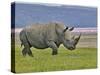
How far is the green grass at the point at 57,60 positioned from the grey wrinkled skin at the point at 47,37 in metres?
0.06

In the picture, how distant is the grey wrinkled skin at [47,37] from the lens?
2453mm

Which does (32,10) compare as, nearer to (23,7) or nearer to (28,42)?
(23,7)

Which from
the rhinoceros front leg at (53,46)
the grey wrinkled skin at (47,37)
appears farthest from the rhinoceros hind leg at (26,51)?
the rhinoceros front leg at (53,46)

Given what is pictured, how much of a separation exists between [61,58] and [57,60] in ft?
0.19

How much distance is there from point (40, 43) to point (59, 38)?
0.25 metres

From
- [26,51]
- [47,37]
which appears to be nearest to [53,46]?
[47,37]

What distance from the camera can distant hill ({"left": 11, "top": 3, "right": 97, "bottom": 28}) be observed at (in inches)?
94.9

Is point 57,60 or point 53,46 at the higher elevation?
point 53,46

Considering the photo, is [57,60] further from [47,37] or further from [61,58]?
[47,37]

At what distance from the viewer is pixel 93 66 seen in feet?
9.12

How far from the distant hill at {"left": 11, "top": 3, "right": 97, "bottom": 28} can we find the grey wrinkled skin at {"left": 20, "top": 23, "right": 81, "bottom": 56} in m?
0.07

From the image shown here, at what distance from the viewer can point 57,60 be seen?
2.57 m

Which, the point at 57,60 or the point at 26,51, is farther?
the point at 57,60

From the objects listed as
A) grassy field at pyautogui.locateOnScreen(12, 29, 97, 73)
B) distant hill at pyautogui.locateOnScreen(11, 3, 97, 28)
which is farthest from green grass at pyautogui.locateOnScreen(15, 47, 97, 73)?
distant hill at pyautogui.locateOnScreen(11, 3, 97, 28)
